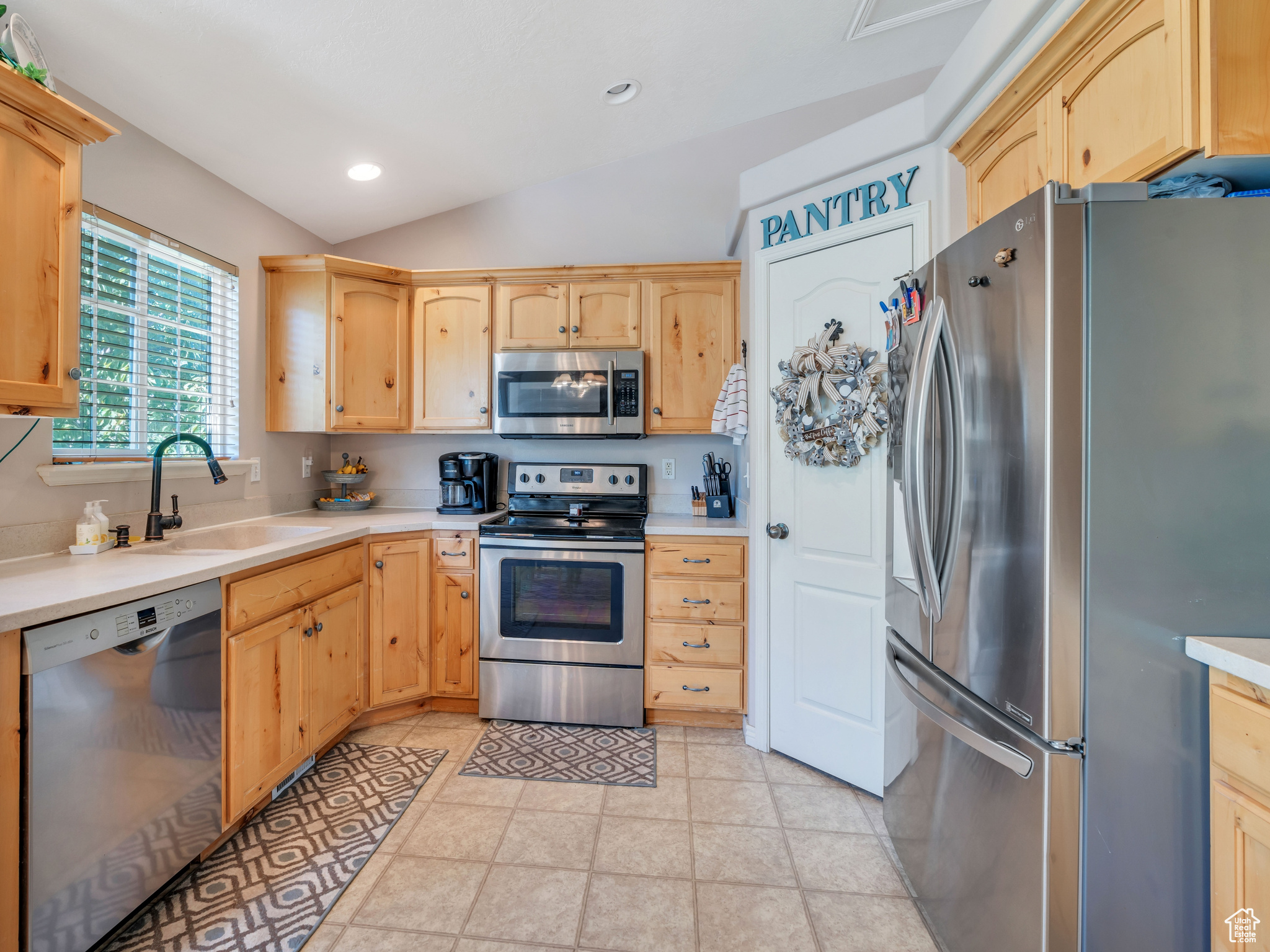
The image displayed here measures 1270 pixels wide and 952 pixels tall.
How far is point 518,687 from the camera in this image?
2.55 m

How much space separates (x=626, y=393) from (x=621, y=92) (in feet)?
4.33

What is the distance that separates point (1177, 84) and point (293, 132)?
2.75 metres

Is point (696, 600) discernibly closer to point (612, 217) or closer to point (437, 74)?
point (612, 217)

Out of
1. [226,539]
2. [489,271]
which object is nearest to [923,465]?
[489,271]


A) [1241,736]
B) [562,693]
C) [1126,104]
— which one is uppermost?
[1126,104]

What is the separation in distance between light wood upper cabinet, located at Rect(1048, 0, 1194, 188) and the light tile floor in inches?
74.2

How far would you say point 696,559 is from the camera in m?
2.46

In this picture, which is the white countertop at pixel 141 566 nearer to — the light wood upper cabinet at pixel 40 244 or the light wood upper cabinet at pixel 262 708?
the light wood upper cabinet at pixel 262 708

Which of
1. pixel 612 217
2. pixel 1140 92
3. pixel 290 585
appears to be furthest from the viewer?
pixel 612 217

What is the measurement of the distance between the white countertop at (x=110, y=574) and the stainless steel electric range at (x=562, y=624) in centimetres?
68

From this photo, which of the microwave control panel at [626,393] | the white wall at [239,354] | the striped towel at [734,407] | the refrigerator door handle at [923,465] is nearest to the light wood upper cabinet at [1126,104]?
the refrigerator door handle at [923,465]

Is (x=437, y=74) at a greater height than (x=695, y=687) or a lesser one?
greater

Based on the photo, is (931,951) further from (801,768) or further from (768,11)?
(768,11)

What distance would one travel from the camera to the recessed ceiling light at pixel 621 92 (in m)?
2.34
